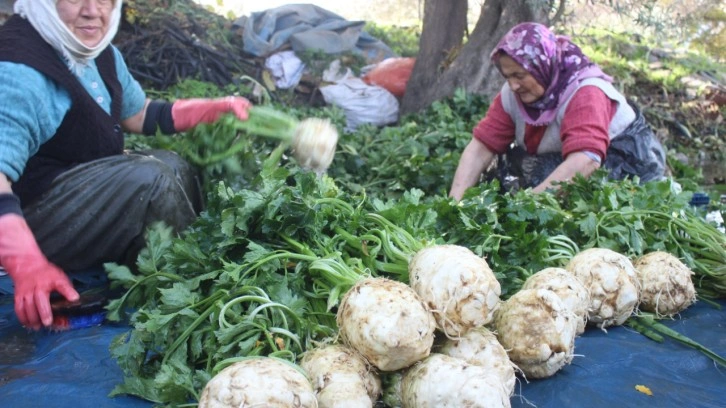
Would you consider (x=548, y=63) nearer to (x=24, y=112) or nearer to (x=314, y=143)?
(x=314, y=143)

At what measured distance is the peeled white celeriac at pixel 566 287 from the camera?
7.66 feet

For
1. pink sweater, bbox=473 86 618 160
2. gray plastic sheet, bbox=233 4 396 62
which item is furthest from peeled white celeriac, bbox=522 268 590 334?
gray plastic sheet, bbox=233 4 396 62

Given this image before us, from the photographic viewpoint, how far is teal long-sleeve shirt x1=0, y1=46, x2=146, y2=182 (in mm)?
2590

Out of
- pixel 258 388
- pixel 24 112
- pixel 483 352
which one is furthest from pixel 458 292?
pixel 24 112

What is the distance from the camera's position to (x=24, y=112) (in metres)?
2.66

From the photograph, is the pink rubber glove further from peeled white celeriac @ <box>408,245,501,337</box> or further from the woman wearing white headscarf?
peeled white celeriac @ <box>408,245,501,337</box>

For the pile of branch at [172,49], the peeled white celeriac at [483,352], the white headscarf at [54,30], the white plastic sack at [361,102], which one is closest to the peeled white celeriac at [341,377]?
the peeled white celeriac at [483,352]

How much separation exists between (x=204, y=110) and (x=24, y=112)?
3.44 feet

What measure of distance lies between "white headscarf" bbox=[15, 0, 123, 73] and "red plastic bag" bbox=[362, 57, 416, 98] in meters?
4.93

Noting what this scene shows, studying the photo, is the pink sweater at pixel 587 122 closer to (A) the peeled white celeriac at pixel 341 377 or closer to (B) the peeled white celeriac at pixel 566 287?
(B) the peeled white celeriac at pixel 566 287

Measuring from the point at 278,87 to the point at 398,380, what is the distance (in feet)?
21.1

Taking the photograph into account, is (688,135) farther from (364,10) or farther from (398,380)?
(364,10)

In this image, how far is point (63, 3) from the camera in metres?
2.87

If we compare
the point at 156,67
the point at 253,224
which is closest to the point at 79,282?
the point at 253,224
